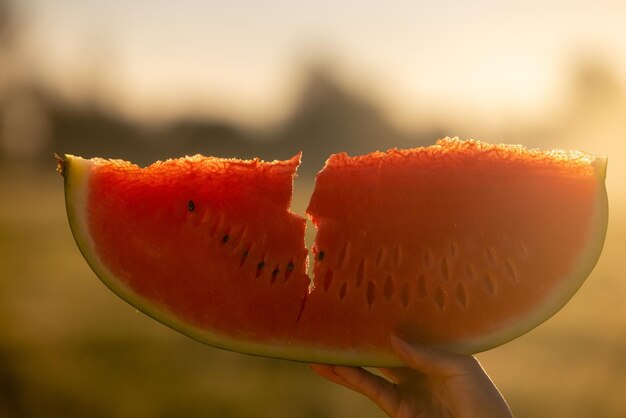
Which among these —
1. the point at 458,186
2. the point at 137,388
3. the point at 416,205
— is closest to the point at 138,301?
the point at 416,205

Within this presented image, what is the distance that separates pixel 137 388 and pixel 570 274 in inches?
166

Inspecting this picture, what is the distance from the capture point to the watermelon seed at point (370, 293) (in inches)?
66.9

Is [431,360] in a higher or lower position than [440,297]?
lower

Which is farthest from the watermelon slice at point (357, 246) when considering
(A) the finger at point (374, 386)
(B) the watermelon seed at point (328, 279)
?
(A) the finger at point (374, 386)

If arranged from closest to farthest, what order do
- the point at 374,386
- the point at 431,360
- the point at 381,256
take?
the point at 431,360, the point at 381,256, the point at 374,386

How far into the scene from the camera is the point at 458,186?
68.0 inches

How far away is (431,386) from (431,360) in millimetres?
209

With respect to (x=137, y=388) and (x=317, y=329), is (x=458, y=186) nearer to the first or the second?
(x=317, y=329)

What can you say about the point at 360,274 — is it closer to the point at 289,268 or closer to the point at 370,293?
the point at 370,293

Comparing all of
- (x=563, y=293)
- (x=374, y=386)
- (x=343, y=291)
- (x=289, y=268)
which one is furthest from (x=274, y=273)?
(x=563, y=293)

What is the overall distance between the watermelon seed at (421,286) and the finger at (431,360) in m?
0.12

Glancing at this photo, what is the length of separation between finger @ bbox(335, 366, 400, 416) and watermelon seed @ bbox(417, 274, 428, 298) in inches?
11.8

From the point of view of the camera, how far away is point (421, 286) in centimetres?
167

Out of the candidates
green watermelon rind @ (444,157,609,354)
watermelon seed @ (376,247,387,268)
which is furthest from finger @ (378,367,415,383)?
watermelon seed @ (376,247,387,268)
